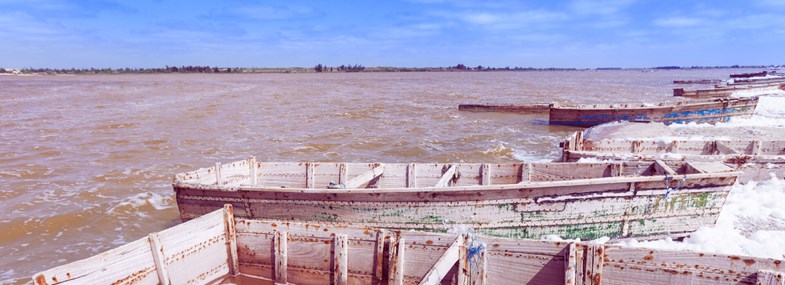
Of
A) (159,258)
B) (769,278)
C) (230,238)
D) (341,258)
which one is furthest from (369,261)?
(769,278)

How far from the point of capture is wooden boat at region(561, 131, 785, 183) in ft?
34.3

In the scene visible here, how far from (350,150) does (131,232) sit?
1011 cm

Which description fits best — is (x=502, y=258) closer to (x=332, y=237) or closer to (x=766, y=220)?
(x=332, y=237)

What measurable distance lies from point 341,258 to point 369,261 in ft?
1.34

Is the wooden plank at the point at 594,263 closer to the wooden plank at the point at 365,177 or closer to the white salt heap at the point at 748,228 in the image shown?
the white salt heap at the point at 748,228

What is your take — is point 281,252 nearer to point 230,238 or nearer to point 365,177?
point 230,238

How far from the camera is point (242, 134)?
23.2 metres

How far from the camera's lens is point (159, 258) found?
237 inches

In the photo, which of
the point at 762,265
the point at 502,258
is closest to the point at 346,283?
the point at 502,258

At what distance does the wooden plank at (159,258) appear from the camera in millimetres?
5965

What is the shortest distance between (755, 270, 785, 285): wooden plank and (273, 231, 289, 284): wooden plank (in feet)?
19.4

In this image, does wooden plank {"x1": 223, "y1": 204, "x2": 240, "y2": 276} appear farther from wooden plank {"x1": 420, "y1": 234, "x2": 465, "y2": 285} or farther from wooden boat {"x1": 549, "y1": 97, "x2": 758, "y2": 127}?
wooden boat {"x1": 549, "y1": 97, "x2": 758, "y2": 127}

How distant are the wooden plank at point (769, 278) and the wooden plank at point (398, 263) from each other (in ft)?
13.4

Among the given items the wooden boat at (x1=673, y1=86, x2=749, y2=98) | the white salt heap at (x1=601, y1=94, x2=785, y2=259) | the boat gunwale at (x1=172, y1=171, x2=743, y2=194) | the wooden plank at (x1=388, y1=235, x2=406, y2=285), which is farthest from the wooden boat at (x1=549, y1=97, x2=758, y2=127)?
the wooden plank at (x1=388, y1=235, x2=406, y2=285)
